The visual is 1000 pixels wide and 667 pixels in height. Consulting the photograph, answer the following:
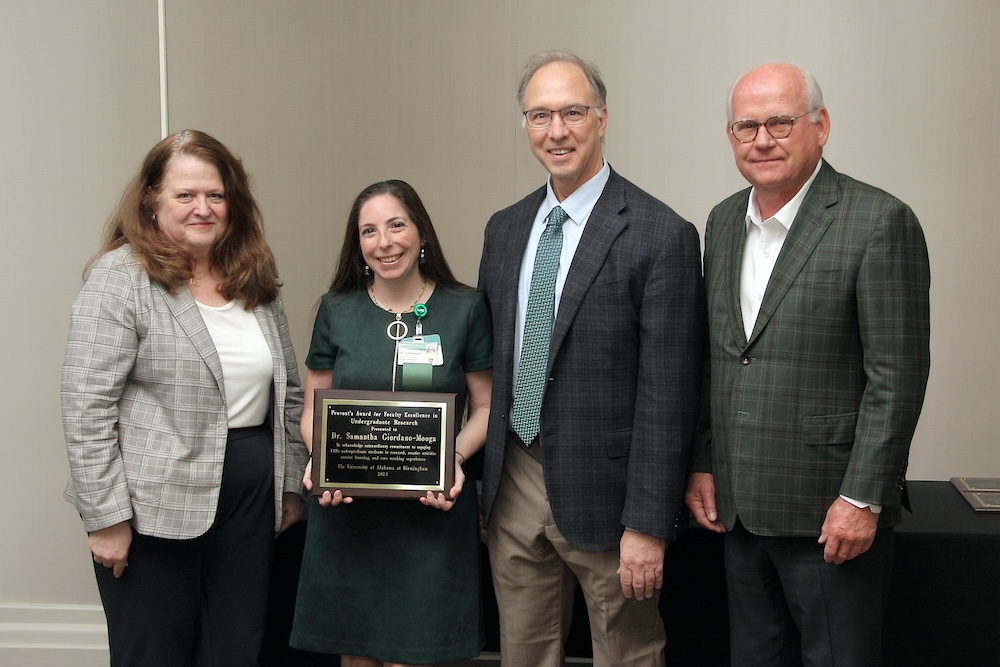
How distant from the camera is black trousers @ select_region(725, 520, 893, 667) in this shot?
1.93 m

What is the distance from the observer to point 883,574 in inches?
78.2

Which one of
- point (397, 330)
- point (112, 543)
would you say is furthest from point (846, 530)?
point (112, 543)

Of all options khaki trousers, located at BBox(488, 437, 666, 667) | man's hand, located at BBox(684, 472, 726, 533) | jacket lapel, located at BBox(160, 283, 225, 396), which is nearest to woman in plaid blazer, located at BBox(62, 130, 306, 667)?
jacket lapel, located at BBox(160, 283, 225, 396)

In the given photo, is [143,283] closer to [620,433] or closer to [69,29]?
[620,433]

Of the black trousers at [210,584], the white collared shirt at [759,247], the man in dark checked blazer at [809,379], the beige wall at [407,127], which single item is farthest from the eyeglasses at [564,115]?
the beige wall at [407,127]

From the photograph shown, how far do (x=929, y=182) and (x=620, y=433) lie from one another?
2154 millimetres

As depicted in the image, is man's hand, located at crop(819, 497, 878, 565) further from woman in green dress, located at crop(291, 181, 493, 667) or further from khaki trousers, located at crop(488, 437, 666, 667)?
woman in green dress, located at crop(291, 181, 493, 667)

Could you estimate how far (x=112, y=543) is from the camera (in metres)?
2.13

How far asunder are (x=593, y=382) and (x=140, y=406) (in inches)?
44.1

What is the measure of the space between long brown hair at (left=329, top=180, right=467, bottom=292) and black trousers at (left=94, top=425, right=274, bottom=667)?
0.48 metres

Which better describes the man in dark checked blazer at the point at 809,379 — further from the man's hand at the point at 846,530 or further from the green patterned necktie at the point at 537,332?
the green patterned necktie at the point at 537,332

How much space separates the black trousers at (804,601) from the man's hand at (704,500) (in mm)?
67

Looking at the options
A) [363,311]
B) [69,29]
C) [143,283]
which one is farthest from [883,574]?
[69,29]

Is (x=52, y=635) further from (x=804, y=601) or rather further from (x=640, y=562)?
(x=804, y=601)
